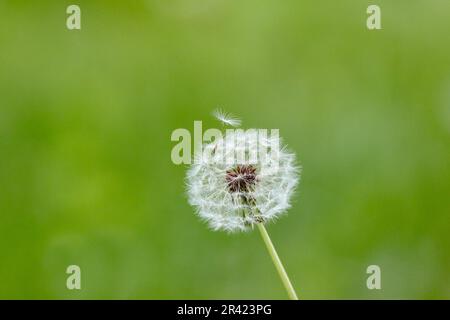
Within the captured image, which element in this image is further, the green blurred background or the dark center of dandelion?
the green blurred background

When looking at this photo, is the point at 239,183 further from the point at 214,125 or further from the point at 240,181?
the point at 214,125

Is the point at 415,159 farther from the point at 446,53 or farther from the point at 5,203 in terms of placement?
the point at 5,203

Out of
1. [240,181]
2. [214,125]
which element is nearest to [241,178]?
[240,181]

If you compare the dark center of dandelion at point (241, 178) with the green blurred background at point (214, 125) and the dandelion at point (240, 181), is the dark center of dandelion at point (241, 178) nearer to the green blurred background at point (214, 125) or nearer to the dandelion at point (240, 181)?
the dandelion at point (240, 181)

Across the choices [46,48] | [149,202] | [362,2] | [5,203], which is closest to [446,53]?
[362,2]

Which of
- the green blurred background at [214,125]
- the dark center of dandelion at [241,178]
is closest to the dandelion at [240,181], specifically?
the dark center of dandelion at [241,178]

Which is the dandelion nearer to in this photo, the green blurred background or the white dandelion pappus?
the white dandelion pappus

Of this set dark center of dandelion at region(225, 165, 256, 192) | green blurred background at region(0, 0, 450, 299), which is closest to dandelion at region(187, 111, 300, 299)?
dark center of dandelion at region(225, 165, 256, 192)
